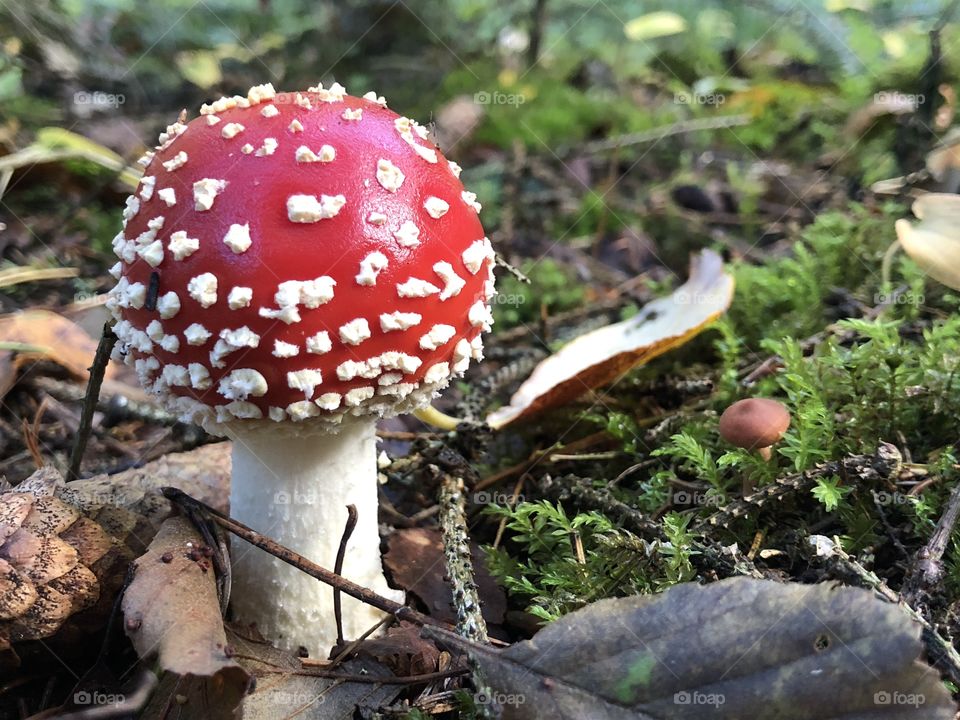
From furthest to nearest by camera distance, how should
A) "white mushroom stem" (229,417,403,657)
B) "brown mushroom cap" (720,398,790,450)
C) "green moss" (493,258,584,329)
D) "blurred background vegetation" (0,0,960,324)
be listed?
"blurred background vegetation" (0,0,960,324) < "green moss" (493,258,584,329) < "white mushroom stem" (229,417,403,657) < "brown mushroom cap" (720,398,790,450)

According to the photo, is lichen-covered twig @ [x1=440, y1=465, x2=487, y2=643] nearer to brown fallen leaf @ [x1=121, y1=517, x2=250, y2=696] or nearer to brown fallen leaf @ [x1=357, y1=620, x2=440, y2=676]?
brown fallen leaf @ [x1=357, y1=620, x2=440, y2=676]

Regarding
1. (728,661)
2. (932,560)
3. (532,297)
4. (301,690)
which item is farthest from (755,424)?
(532,297)

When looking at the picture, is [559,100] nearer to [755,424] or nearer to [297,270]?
[755,424]

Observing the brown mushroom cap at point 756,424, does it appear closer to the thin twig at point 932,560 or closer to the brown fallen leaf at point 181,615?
the thin twig at point 932,560

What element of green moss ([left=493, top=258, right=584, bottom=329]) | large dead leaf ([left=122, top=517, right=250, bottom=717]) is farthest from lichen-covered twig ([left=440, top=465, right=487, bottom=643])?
green moss ([left=493, top=258, right=584, bottom=329])

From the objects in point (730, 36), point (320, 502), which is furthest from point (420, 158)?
point (730, 36)

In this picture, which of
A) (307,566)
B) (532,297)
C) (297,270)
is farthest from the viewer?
(532,297)
